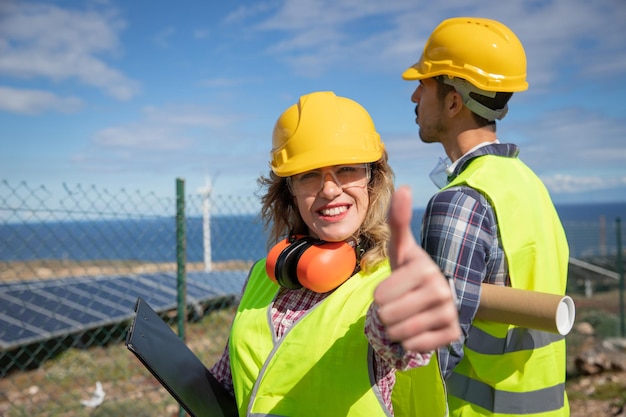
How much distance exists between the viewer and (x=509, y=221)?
1904 mm

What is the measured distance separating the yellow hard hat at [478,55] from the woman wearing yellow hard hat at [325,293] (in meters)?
0.47

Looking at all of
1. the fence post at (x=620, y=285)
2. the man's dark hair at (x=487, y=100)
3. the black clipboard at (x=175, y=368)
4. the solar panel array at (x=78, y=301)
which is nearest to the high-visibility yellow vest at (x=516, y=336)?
the man's dark hair at (x=487, y=100)

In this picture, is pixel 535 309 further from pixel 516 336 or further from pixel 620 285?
pixel 620 285

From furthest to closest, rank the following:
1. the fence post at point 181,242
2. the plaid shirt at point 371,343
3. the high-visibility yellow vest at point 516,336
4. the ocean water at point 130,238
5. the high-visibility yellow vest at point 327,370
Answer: the ocean water at point 130,238 → the fence post at point 181,242 → the high-visibility yellow vest at point 516,336 → the high-visibility yellow vest at point 327,370 → the plaid shirt at point 371,343

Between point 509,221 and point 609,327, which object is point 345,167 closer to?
point 509,221

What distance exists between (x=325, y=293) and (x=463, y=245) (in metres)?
0.51

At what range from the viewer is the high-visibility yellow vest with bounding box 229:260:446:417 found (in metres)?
1.66

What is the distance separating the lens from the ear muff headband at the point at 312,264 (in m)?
1.82

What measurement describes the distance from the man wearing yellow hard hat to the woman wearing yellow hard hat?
233mm

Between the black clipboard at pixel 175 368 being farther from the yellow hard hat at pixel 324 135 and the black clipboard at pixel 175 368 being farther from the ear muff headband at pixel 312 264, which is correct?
the yellow hard hat at pixel 324 135

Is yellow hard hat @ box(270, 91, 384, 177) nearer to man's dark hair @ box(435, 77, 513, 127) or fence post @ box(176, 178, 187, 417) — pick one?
man's dark hair @ box(435, 77, 513, 127)

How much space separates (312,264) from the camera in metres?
1.82

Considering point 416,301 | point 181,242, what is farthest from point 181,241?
point 416,301

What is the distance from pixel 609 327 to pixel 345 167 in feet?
31.9
